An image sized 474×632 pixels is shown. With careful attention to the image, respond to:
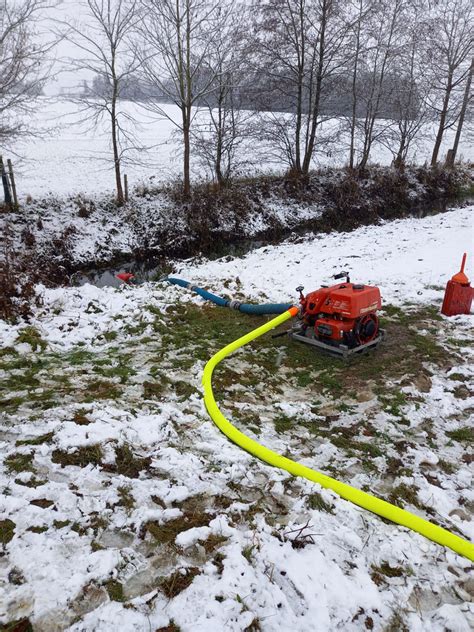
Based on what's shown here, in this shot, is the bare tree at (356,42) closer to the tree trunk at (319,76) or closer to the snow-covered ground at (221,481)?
the tree trunk at (319,76)

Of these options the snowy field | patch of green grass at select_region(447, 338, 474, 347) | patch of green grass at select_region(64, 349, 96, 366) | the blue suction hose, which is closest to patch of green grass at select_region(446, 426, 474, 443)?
patch of green grass at select_region(447, 338, 474, 347)

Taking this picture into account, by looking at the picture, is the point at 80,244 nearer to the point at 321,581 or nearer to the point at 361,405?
the point at 361,405

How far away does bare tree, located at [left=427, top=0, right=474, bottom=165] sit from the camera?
55.5 feet

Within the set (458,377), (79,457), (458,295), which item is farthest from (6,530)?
(458,295)

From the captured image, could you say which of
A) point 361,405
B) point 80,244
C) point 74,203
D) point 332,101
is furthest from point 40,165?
point 361,405

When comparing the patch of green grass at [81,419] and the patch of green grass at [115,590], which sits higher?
Answer: the patch of green grass at [81,419]

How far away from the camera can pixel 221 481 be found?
3.07 m

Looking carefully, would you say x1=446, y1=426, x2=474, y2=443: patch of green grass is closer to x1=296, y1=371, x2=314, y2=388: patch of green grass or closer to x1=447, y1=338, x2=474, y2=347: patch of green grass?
x1=296, y1=371, x2=314, y2=388: patch of green grass

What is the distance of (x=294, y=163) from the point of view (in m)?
17.5

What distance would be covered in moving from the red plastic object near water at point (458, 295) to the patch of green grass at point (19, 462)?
611 centimetres

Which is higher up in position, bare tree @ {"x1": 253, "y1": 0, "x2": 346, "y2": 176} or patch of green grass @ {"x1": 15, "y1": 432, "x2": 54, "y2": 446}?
bare tree @ {"x1": 253, "y1": 0, "x2": 346, "y2": 176}

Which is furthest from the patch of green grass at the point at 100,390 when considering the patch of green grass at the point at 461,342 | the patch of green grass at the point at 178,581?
the patch of green grass at the point at 461,342

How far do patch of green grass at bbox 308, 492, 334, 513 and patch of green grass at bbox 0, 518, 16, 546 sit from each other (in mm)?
1903

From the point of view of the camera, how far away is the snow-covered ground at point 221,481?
7.13 ft
